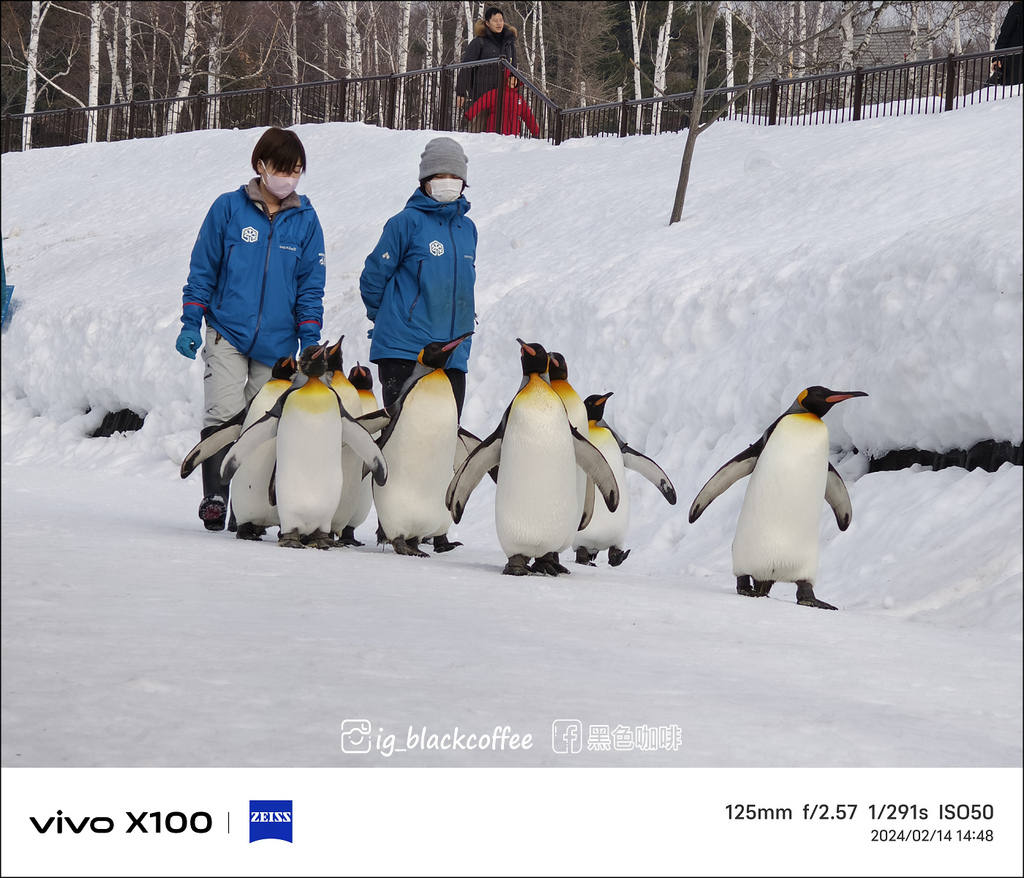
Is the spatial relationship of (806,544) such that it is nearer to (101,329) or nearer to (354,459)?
(354,459)

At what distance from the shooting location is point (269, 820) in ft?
3.67

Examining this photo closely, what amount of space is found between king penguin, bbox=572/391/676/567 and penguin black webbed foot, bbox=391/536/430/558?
69 cm

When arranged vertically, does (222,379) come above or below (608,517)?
above

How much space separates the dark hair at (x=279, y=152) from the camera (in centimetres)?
463

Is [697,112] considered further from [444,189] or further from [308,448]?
[308,448]

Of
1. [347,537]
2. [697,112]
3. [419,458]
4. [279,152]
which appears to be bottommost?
[347,537]

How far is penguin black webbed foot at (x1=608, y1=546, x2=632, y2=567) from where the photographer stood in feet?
16.9

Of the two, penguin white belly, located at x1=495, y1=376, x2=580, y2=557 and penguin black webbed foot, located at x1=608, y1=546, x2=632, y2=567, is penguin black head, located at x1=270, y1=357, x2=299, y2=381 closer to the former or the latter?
penguin white belly, located at x1=495, y1=376, x2=580, y2=557

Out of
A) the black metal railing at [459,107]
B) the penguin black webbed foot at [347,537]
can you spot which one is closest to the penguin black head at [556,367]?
the penguin black webbed foot at [347,537]

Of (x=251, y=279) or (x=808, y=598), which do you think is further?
(x=251, y=279)

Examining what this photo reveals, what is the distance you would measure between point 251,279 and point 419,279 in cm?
71

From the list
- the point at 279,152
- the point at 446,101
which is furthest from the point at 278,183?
the point at 446,101

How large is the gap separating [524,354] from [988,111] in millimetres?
7754

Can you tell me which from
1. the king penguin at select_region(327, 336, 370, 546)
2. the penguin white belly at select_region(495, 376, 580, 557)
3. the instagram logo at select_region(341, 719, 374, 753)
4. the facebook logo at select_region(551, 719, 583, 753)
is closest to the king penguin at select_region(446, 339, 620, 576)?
the penguin white belly at select_region(495, 376, 580, 557)
